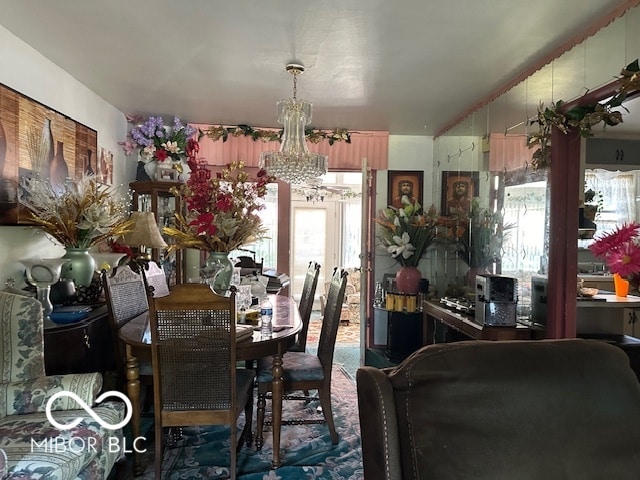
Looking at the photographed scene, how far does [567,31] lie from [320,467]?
8.63 feet

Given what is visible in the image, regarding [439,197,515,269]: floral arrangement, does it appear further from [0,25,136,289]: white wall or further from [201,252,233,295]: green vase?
[0,25,136,289]: white wall

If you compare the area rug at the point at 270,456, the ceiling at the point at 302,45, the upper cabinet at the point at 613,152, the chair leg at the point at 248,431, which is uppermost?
the ceiling at the point at 302,45

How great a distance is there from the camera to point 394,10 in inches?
81.5

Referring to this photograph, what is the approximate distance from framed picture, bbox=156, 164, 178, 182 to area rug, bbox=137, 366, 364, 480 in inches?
93.1

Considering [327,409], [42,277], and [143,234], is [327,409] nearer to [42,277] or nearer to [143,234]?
[42,277]

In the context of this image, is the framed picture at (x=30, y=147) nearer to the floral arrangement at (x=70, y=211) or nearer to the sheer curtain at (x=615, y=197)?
the floral arrangement at (x=70, y=211)

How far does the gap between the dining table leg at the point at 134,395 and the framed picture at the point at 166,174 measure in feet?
7.80

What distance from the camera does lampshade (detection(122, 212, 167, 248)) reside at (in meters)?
3.50

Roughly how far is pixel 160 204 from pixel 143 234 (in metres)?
0.73

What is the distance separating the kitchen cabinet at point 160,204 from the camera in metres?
4.09

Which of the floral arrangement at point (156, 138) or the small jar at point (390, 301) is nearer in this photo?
the floral arrangement at point (156, 138)

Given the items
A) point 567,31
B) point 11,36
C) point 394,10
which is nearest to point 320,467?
point 394,10

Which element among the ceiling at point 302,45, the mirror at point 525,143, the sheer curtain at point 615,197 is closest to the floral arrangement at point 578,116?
the mirror at point 525,143

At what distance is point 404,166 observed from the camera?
486cm
